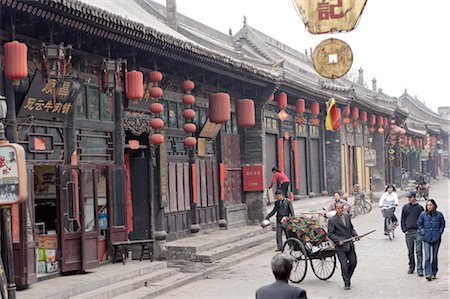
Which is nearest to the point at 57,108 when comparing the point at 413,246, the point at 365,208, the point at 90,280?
the point at 90,280

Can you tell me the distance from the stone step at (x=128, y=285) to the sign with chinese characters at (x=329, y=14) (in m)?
4.76

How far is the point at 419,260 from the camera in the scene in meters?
11.6

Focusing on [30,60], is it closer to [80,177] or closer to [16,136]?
[16,136]

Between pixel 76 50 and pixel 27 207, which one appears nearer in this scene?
pixel 27 207

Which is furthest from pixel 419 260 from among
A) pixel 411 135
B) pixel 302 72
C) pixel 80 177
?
pixel 411 135

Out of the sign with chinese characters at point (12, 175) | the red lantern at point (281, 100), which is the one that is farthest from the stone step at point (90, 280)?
the red lantern at point (281, 100)

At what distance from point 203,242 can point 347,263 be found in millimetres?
4244

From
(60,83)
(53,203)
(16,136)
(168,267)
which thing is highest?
(60,83)

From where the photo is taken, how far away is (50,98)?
34.7 feet

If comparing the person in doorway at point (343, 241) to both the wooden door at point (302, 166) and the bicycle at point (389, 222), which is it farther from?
the wooden door at point (302, 166)

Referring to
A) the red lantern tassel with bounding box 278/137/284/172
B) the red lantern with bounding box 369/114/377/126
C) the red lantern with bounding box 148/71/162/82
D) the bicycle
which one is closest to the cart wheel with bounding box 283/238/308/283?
the red lantern with bounding box 148/71/162/82

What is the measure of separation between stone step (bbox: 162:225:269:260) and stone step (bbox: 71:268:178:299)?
47.4 inches

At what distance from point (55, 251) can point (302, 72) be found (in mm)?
19900

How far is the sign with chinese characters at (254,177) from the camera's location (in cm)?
1852
